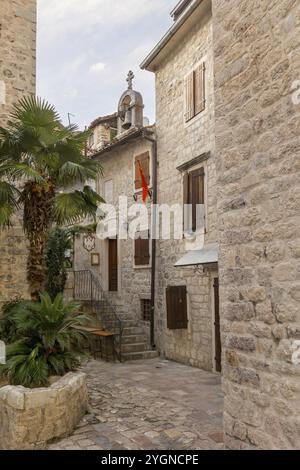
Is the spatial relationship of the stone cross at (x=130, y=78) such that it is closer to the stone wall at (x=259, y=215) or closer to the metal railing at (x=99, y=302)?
the metal railing at (x=99, y=302)

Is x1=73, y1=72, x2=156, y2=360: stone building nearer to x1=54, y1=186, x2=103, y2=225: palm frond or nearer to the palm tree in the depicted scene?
x1=54, y1=186, x2=103, y2=225: palm frond

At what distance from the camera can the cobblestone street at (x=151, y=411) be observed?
4.69m

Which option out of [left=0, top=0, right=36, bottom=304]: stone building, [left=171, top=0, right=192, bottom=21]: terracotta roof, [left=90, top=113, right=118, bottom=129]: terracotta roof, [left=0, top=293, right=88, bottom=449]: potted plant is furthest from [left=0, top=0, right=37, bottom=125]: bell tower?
[left=90, top=113, right=118, bottom=129]: terracotta roof

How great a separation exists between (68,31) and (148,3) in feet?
6.25

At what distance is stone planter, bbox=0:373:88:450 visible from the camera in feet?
15.2

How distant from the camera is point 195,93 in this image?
32.0 feet

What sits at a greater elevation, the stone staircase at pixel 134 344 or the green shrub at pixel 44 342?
the green shrub at pixel 44 342

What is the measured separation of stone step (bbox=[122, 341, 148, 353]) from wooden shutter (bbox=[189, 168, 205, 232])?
3.59 m

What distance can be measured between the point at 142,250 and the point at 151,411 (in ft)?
20.9

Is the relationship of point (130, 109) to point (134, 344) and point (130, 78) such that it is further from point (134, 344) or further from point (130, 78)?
point (134, 344)

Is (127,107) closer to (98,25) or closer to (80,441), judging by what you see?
(98,25)

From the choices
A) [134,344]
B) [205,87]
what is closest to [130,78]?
[205,87]

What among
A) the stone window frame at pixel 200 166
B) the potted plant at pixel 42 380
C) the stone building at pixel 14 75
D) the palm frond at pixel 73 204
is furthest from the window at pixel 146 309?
the potted plant at pixel 42 380

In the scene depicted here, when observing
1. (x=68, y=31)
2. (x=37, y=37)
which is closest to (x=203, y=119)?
(x=68, y=31)
